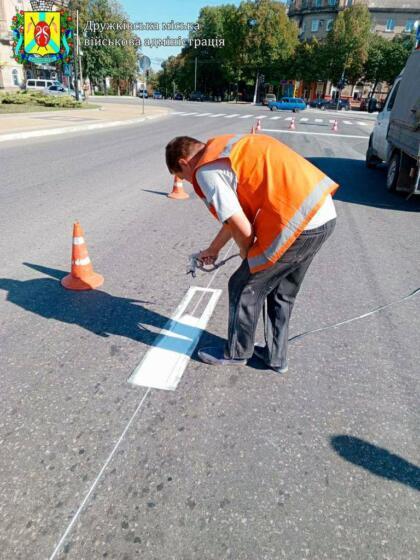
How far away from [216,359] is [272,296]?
2.00 feet

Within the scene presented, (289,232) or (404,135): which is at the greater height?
(404,135)

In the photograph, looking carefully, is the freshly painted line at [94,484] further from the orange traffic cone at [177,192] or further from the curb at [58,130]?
the curb at [58,130]

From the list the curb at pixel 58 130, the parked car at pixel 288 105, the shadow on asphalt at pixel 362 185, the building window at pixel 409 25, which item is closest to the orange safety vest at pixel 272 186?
the shadow on asphalt at pixel 362 185

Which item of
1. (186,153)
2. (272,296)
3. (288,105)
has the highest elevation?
(288,105)

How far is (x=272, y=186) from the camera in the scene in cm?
212

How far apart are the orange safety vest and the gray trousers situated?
6.3 inches

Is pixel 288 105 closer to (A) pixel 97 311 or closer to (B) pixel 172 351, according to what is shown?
(A) pixel 97 311

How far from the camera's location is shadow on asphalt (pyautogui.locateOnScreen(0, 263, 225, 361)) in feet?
10.5

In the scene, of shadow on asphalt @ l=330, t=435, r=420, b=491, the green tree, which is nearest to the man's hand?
shadow on asphalt @ l=330, t=435, r=420, b=491

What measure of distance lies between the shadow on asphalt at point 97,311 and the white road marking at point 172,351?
0.01 meters

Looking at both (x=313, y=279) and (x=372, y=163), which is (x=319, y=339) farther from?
(x=372, y=163)

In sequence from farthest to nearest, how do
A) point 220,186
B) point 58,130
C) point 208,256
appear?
1. point 58,130
2. point 208,256
3. point 220,186

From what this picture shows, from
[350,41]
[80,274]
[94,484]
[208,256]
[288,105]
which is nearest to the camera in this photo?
[94,484]

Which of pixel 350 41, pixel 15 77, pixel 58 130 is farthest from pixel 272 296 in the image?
pixel 15 77
